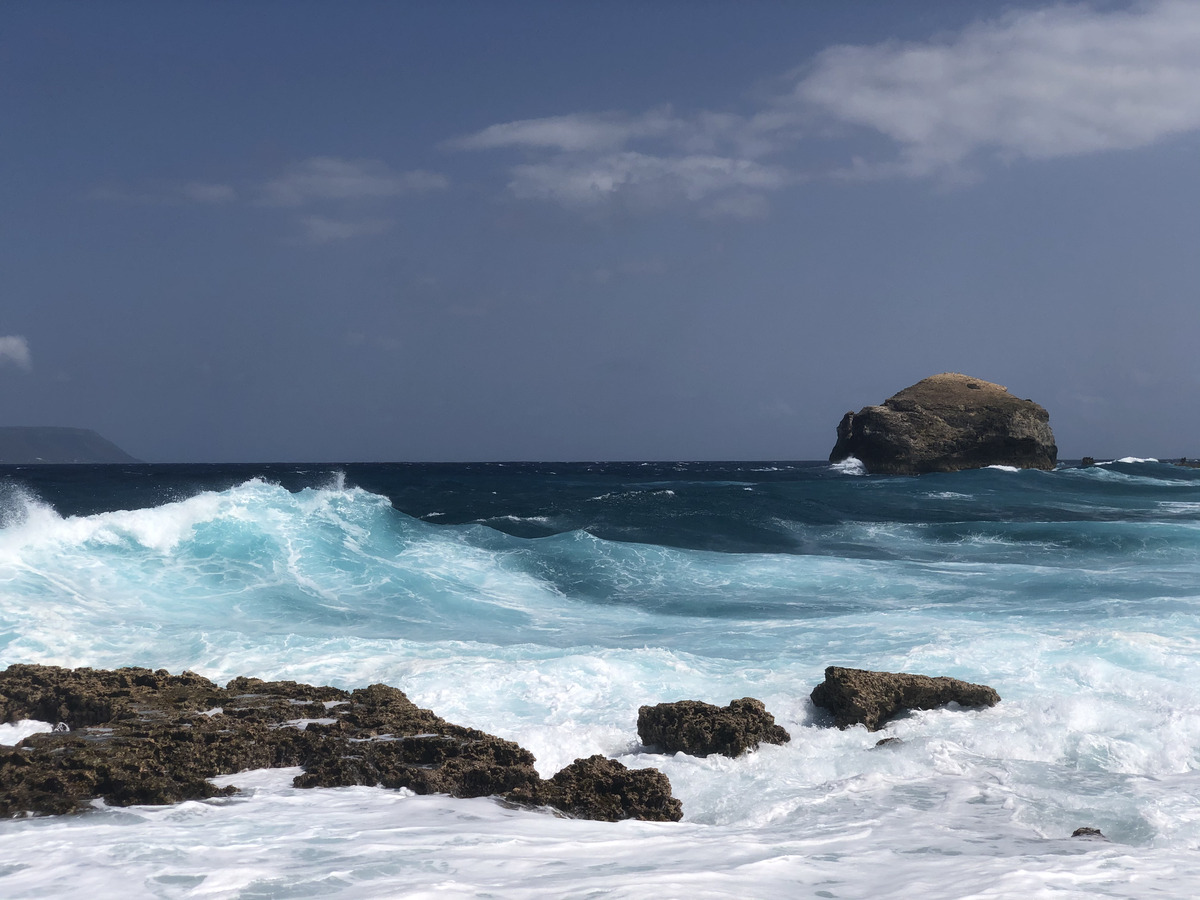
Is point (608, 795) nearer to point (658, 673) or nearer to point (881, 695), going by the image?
point (881, 695)

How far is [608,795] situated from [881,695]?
2.91 metres

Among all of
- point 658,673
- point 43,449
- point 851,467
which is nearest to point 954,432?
point 851,467

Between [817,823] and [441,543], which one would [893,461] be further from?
[817,823]

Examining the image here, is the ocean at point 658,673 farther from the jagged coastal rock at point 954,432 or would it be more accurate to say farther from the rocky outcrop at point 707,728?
the jagged coastal rock at point 954,432

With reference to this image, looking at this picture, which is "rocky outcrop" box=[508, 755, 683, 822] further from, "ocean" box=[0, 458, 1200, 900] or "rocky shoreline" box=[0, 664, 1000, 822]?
"ocean" box=[0, 458, 1200, 900]

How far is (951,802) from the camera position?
5.06m

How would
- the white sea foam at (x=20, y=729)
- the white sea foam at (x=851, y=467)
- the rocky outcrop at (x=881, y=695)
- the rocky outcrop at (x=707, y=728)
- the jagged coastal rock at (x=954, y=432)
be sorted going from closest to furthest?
the rocky outcrop at (x=707, y=728) < the white sea foam at (x=20, y=729) < the rocky outcrop at (x=881, y=695) < the jagged coastal rock at (x=954, y=432) < the white sea foam at (x=851, y=467)

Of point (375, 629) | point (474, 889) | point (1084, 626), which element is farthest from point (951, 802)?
point (375, 629)

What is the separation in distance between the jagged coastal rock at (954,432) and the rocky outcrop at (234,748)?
57.4 m

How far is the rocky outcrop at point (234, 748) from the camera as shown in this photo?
4.77 meters

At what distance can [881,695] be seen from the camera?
6848mm

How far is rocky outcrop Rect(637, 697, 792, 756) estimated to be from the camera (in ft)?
19.6

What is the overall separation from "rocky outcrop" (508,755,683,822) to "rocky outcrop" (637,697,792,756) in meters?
1.00

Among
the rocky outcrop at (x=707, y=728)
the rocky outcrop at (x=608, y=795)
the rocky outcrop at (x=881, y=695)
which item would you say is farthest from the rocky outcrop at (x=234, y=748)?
the rocky outcrop at (x=881, y=695)
